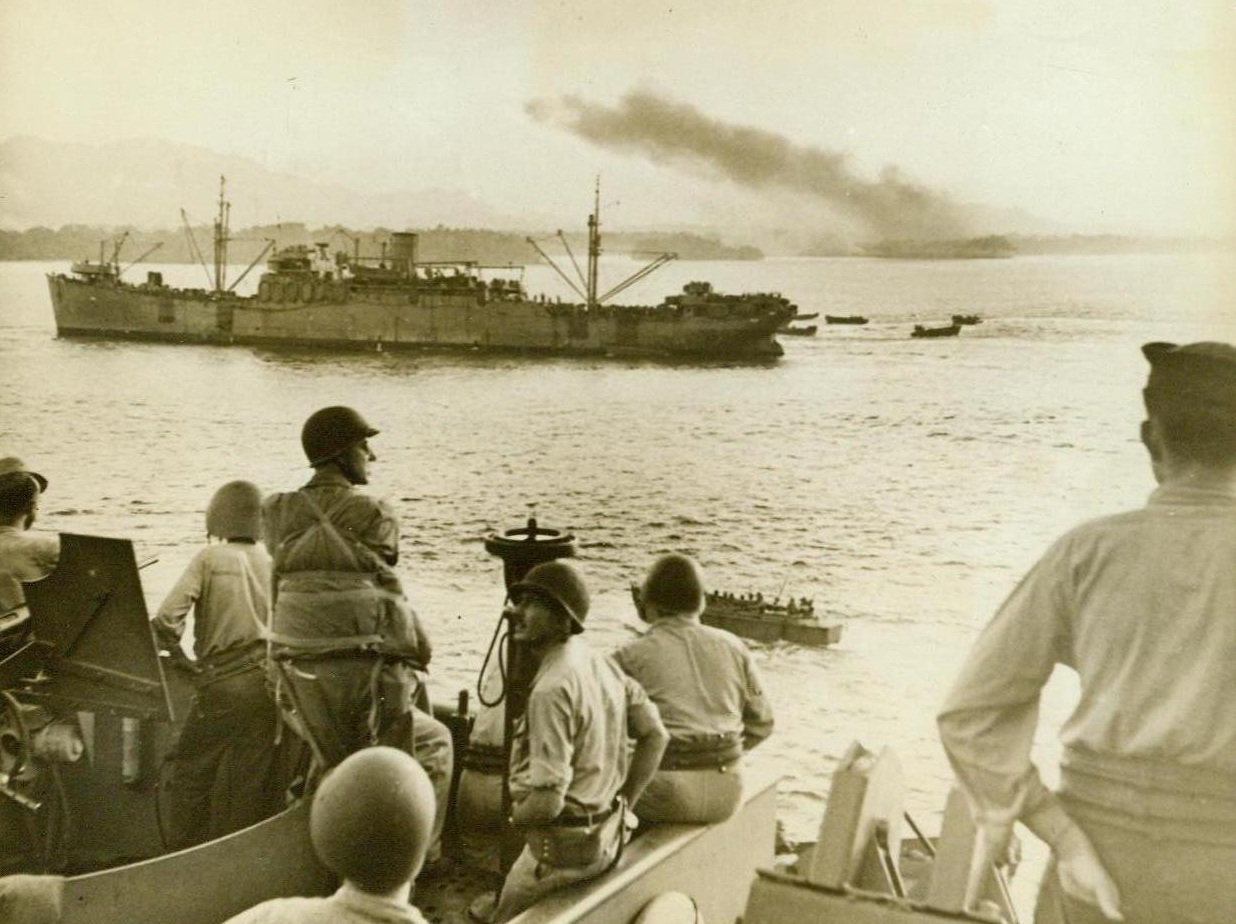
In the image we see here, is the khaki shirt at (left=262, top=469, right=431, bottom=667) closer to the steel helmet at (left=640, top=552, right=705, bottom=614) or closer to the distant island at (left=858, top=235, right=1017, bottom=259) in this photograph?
the steel helmet at (left=640, top=552, right=705, bottom=614)

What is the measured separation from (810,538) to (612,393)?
4.43m

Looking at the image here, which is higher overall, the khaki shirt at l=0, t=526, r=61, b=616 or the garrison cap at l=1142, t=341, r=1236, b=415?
the garrison cap at l=1142, t=341, r=1236, b=415

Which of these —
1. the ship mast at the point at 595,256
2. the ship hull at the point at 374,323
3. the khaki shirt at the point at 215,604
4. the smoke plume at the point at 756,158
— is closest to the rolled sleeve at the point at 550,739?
the khaki shirt at the point at 215,604

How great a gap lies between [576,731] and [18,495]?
2.27 meters

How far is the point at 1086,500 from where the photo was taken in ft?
20.4

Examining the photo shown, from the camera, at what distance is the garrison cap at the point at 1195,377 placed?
177 centimetres

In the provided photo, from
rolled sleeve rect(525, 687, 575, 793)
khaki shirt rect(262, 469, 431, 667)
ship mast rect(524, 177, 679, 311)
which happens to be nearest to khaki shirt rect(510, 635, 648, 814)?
rolled sleeve rect(525, 687, 575, 793)

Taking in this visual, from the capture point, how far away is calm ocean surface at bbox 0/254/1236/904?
738cm

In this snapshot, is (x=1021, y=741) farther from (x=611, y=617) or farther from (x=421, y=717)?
(x=611, y=617)

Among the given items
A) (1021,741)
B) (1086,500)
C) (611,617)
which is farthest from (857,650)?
(1021,741)

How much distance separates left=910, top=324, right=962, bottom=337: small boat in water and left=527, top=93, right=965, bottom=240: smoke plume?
3.76 meters

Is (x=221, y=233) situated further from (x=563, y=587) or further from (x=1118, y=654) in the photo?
(x=1118, y=654)

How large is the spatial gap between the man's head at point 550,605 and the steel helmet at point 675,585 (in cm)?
62

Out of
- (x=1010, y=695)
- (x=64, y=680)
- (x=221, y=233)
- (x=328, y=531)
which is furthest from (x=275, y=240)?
(x=1010, y=695)
